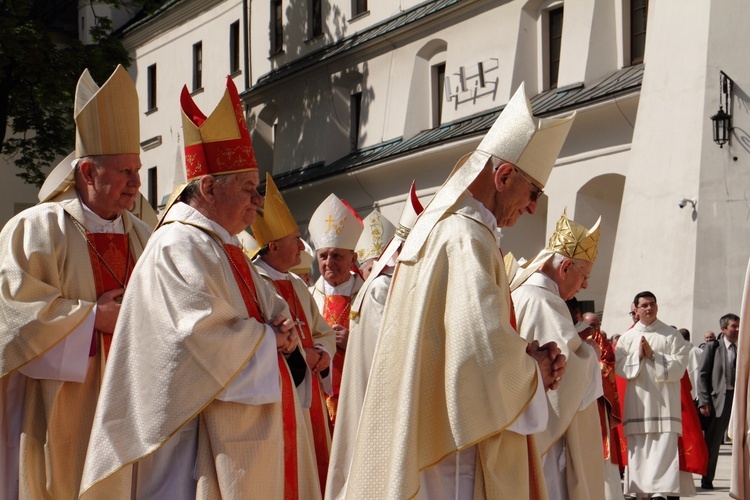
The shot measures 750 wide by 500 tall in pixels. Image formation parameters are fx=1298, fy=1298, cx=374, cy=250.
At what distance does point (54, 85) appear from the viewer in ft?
89.0


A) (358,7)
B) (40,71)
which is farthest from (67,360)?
(358,7)

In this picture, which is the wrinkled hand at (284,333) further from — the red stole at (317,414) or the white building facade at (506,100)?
the white building facade at (506,100)

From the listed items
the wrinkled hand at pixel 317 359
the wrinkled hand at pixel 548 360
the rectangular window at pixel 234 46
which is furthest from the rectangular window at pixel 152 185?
the wrinkled hand at pixel 548 360

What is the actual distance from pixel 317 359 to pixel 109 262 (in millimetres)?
1449

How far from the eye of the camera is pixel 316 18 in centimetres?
3175

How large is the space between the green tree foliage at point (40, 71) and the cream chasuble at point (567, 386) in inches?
796

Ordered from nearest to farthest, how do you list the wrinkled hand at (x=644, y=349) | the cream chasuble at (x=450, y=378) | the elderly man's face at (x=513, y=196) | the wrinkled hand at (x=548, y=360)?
the cream chasuble at (x=450, y=378)
the wrinkled hand at (x=548, y=360)
the elderly man's face at (x=513, y=196)
the wrinkled hand at (x=644, y=349)

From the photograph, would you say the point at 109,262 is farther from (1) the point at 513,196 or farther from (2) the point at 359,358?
(2) the point at 359,358

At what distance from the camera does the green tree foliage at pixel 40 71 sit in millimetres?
26391

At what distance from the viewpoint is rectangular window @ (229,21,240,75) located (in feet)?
117

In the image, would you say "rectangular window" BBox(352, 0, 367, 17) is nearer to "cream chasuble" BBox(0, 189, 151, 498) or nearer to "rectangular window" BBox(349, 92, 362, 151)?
"rectangular window" BBox(349, 92, 362, 151)

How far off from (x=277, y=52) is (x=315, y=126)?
3421 mm

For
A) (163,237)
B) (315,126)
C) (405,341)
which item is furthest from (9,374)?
(315,126)

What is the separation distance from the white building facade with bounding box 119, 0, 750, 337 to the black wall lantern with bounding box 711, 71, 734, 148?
0.08 m
